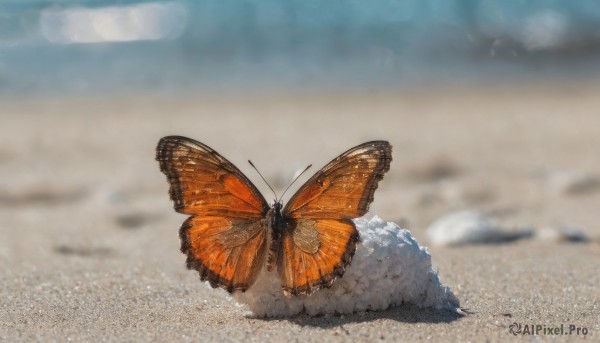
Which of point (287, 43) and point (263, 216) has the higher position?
point (287, 43)

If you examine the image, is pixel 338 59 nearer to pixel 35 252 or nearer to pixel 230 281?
pixel 35 252

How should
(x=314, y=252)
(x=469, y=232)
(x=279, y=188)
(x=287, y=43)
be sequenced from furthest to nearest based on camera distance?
(x=287, y=43), (x=279, y=188), (x=469, y=232), (x=314, y=252)

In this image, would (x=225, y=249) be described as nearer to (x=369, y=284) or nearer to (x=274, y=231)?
(x=274, y=231)

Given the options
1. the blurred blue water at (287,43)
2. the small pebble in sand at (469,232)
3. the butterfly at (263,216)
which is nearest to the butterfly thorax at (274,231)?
the butterfly at (263,216)

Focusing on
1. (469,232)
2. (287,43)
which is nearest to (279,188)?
(469,232)

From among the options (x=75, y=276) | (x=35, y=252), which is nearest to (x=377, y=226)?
(x=75, y=276)

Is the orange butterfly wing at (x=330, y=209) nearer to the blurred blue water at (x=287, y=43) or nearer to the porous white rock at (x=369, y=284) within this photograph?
the porous white rock at (x=369, y=284)

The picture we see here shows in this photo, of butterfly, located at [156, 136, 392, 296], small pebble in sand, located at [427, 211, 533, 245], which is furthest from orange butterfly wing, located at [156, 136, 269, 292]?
small pebble in sand, located at [427, 211, 533, 245]

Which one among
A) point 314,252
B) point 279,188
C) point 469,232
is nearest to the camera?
point 314,252
